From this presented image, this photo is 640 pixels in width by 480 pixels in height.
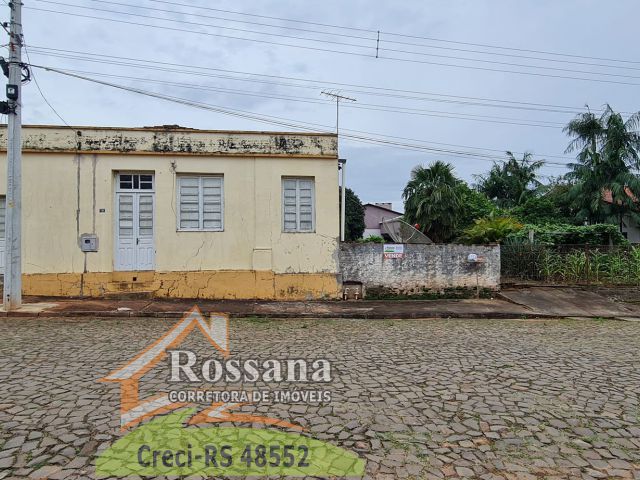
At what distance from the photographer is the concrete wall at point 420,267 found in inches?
486

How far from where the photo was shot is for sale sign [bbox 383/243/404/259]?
12.4 metres

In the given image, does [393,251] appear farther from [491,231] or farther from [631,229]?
[631,229]

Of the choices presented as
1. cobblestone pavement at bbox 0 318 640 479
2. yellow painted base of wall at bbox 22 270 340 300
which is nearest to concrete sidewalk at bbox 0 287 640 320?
yellow painted base of wall at bbox 22 270 340 300

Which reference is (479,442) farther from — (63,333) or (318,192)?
(318,192)

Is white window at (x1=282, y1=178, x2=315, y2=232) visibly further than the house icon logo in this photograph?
Yes

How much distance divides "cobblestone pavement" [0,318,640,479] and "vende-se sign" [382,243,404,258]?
4719mm

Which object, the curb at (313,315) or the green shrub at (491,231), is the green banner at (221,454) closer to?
the curb at (313,315)

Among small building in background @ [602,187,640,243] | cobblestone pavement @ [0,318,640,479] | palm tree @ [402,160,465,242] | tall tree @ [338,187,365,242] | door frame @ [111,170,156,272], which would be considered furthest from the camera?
tall tree @ [338,187,365,242]

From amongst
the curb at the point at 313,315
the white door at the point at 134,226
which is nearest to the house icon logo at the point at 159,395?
the curb at the point at 313,315

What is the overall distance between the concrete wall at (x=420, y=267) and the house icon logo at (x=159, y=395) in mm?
5263

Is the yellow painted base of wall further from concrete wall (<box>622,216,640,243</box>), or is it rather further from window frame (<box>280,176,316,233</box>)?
concrete wall (<box>622,216,640,243</box>)

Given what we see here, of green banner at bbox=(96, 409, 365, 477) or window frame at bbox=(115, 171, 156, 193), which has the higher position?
window frame at bbox=(115, 171, 156, 193)

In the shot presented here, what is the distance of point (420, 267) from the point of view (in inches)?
492

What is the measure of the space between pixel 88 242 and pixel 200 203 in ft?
9.53
